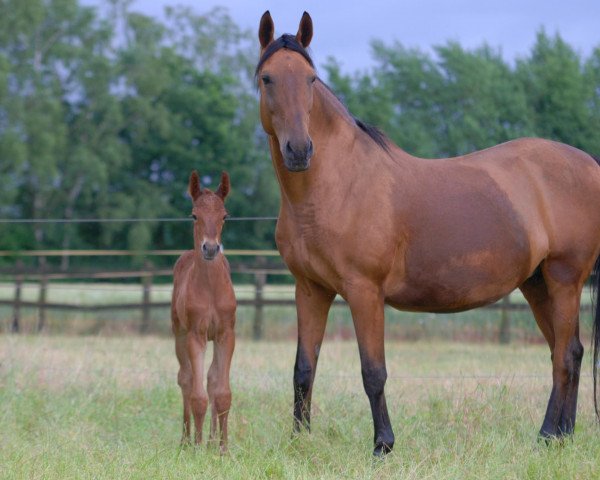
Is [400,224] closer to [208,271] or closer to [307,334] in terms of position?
[307,334]

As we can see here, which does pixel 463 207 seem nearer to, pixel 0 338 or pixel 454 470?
pixel 454 470

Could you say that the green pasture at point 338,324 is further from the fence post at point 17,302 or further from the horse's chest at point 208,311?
the horse's chest at point 208,311

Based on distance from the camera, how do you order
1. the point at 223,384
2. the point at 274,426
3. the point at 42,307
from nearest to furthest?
the point at 223,384
the point at 274,426
the point at 42,307

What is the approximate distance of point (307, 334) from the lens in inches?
213

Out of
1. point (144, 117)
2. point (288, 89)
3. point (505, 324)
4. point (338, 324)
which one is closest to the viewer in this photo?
point (288, 89)

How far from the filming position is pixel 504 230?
18.1 ft

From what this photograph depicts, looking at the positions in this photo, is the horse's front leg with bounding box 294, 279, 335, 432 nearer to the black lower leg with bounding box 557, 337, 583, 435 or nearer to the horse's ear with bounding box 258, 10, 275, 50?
the horse's ear with bounding box 258, 10, 275, 50

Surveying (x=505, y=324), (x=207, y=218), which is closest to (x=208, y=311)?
(x=207, y=218)

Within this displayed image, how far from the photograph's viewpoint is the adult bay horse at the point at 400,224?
5.04m

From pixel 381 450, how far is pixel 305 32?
94.5 inches

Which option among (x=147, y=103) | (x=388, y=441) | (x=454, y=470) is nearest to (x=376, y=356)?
(x=388, y=441)

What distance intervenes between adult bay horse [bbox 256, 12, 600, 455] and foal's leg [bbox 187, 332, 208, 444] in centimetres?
63

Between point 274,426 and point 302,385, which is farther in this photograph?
point 274,426

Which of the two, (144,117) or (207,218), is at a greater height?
(144,117)
